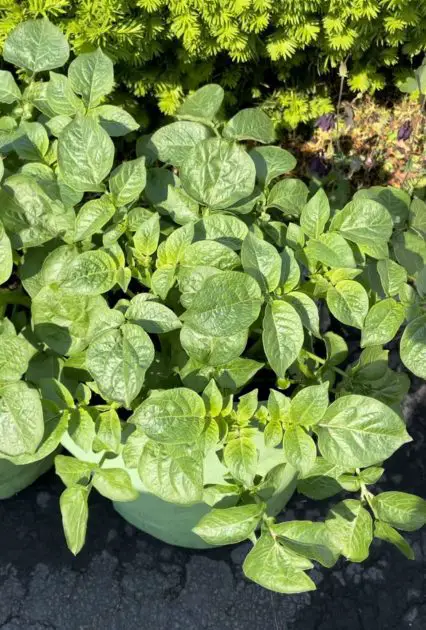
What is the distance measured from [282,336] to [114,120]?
519 mm

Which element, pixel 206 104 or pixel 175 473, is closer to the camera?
pixel 175 473

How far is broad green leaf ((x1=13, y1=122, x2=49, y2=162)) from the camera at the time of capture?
1181mm

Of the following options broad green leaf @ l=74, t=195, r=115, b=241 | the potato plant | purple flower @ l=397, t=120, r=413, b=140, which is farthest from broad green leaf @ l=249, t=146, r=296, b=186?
purple flower @ l=397, t=120, r=413, b=140

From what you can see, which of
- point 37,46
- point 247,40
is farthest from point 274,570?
point 247,40

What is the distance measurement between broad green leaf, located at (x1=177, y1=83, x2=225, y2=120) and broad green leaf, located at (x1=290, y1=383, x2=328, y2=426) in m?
0.58

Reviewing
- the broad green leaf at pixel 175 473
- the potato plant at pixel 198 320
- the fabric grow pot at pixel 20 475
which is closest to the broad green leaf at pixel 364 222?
the potato plant at pixel 198 320

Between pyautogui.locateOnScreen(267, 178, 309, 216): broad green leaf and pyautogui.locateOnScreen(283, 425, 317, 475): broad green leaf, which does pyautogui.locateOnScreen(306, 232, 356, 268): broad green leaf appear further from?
pyautogui.locateOnScreen(283, 425, 317, 475): broad green leaf

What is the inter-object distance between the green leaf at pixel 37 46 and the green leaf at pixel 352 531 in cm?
92

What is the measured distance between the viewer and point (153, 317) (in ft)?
3.39

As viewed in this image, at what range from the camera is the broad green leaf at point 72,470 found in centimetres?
110

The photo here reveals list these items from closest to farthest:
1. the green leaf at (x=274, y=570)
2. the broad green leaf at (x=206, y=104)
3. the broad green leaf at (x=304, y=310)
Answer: the green leaf at (x=274, y=570) < the broad green leaf at (x=304, y=310) < the broad green leaf at (x=206, y=104)

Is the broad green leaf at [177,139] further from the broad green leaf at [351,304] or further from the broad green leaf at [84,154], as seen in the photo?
the broad green leaf at [351,304]

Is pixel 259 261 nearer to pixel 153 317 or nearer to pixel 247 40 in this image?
pixel 153 317

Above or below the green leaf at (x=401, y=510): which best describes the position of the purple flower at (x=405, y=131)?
above
